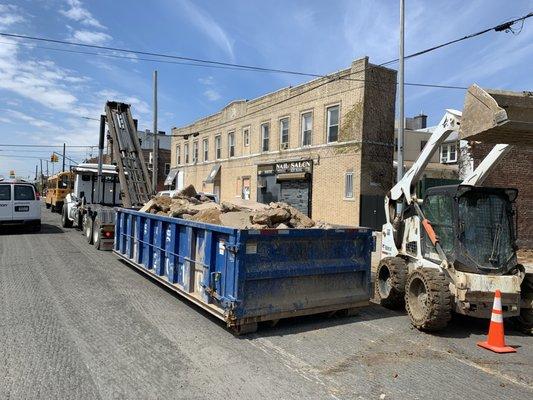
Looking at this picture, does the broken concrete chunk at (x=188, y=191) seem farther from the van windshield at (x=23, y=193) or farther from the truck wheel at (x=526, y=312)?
the van windshield at (x=23, y=193)

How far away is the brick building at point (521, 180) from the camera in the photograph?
754 inches

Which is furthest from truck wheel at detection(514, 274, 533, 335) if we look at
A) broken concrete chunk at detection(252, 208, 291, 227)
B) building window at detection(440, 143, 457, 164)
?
building window at detection(440, 143, 457, 164)

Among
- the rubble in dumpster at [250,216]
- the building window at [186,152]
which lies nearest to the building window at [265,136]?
the building window at [186,152]

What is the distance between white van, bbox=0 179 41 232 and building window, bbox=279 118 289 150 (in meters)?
12.7

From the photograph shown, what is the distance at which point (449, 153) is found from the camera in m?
29.3

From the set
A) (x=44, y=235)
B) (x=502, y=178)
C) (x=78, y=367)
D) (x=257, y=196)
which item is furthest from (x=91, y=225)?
(x=502, y=178)

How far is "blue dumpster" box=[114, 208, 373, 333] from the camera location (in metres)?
5.97

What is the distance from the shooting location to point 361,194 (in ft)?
64.1

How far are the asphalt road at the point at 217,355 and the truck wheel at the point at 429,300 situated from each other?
0.22 meters

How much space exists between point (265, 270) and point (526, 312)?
393 centimetres

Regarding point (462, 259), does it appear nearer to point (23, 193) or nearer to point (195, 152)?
point (23, 193)

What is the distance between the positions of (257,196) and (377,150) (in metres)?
9.36

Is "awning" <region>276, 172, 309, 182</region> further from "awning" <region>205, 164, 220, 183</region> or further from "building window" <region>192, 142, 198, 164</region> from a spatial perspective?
"building window" <region>192, 142, 198, 164</region>

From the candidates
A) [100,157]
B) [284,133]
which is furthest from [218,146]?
[100,157]
